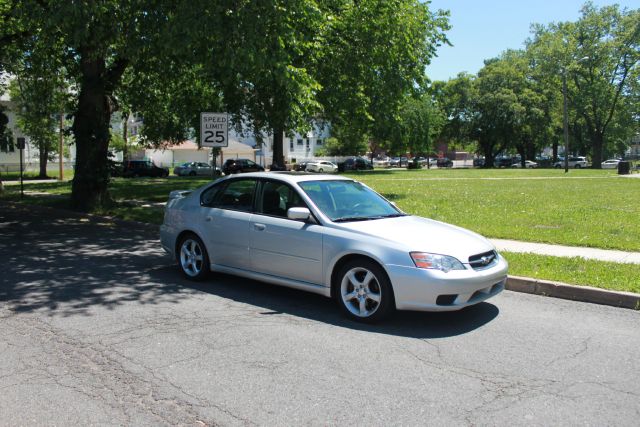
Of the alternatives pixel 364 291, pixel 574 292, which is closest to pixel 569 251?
pixel 574 292

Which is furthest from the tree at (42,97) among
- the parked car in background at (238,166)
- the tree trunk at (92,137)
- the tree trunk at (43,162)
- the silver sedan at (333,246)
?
the silver sedan at (333,246)

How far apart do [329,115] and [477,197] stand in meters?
6.20

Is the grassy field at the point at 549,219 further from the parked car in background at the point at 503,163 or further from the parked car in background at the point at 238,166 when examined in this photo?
the parked car in background at the point at 503,163

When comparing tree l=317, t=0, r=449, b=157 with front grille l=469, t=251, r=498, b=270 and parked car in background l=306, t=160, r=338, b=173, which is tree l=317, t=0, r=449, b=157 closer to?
front grille l=469, t=251, r=498, b=270

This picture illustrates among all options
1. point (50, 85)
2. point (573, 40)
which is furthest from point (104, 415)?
point (573, 40)

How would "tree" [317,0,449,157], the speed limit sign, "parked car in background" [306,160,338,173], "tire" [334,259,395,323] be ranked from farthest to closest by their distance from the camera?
"parked car in background" [306,160,338,173] → "tree" [317,0,449,157] → the speed limit sign → "tire" [334,259,395,323]

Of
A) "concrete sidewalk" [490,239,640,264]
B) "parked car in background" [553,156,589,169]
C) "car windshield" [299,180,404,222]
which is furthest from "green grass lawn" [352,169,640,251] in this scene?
"parked car in background" [553,156,589,169]

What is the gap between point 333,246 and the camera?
6.00 metres

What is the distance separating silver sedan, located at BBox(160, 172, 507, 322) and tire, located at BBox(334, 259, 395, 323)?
0.01 meters

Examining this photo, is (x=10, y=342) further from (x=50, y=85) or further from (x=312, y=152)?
(x=312, y=152)

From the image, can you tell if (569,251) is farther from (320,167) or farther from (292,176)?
(320,167)

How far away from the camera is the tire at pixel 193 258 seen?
7.53 metres

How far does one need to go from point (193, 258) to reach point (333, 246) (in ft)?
8.40

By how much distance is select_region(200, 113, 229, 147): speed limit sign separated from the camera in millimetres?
12297
